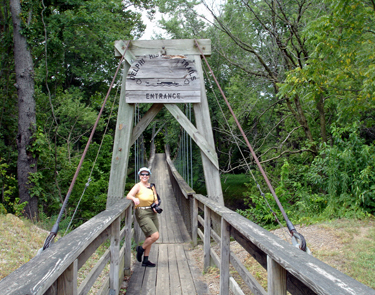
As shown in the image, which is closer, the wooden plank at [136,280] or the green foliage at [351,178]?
the wooden plank at [136,280]

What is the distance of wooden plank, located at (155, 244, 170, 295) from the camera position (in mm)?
3090

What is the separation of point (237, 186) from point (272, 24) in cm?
1083

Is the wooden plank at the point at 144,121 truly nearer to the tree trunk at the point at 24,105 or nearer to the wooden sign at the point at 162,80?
the wooden sign at the point at 162,80

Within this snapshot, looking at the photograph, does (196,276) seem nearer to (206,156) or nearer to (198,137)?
(206,156)

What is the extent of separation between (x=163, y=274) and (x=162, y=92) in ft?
7.29

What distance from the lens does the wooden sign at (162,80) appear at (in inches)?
165

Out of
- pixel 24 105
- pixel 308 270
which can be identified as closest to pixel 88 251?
pixel 308 270

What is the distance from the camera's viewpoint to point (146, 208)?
3.68 metres

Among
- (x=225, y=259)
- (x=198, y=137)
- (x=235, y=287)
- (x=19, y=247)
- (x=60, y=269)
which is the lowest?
(x=19, y=247)

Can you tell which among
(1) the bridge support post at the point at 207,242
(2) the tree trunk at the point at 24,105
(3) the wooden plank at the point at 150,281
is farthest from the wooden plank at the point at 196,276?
(2) the tree trunk at the point at 24,105

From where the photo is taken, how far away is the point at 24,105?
7.51 metres

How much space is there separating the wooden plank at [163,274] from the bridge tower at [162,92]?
991 mm

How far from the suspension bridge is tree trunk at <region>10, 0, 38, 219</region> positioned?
3.91m

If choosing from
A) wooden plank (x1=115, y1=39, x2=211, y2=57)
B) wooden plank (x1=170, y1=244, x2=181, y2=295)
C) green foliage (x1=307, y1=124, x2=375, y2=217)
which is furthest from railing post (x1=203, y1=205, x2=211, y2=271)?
green foliage (x1=307, y1=124, x2=375, y2=217)
